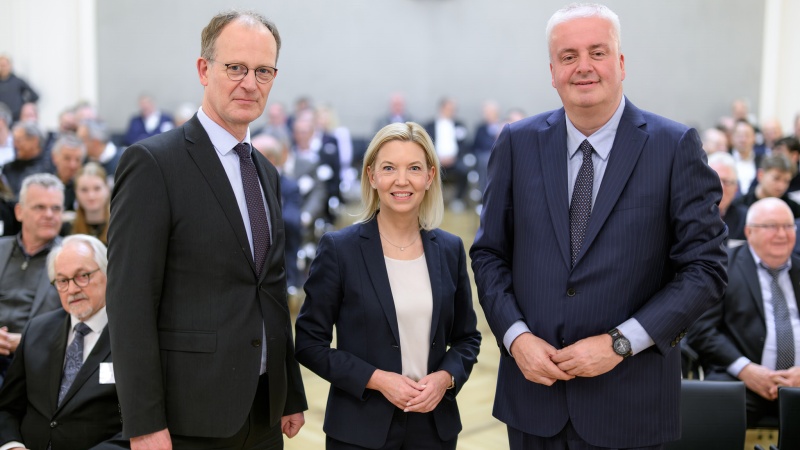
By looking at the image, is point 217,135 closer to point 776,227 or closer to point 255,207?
point 255,207

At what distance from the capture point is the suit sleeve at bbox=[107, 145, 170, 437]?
1.83 meters

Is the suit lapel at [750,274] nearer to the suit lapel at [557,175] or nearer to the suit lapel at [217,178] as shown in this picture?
the suit lapel at [557,175]

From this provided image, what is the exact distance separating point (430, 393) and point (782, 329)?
2.28 m

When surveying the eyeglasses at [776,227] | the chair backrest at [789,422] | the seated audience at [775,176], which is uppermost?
the seated audience at [775,176]

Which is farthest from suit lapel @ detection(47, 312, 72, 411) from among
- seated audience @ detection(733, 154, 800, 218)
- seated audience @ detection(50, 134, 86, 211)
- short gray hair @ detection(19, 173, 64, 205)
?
seated audience @ detection(733, 154, 800, 218)

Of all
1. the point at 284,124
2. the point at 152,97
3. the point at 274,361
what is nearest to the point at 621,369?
the point at 274,361

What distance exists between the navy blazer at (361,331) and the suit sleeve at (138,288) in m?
0.59

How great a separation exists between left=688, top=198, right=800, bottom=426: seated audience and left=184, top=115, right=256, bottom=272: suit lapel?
2.63 metres

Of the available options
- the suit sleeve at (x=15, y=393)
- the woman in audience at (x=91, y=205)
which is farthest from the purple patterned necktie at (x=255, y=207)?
Result: the woman in audience at (x=91, y=205)

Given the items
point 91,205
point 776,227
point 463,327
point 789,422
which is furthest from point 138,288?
point 91,205

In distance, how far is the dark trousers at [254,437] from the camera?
1.97m

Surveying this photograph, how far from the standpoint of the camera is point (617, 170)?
1930mm

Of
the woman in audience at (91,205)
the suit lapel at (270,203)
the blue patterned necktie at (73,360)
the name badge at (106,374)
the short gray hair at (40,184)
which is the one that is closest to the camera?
the suit lapel at (270,203)

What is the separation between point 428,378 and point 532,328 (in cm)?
43
